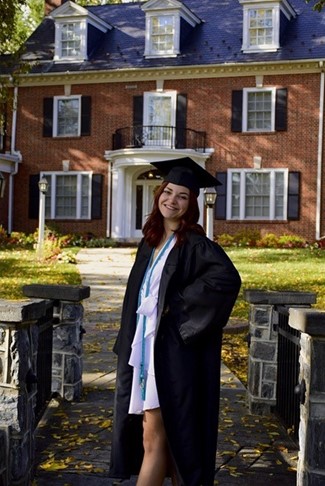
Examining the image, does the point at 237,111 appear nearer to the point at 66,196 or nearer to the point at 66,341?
the point at 66,196

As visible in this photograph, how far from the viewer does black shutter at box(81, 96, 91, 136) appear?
26625mm

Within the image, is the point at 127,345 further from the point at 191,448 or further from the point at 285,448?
the point at 285,448

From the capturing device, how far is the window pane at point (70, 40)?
2734 cm

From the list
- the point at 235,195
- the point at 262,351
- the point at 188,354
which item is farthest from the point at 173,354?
the point at 235,195

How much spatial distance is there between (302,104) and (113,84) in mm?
6478

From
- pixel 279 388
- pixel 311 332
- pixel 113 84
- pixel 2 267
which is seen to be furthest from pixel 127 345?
pixel 113 84

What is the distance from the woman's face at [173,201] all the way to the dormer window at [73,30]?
79.0 feet

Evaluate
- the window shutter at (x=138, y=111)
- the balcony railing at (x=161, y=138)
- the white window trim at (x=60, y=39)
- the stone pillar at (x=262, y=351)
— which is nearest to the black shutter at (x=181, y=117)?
the balcony railing at (x=161, y=138)

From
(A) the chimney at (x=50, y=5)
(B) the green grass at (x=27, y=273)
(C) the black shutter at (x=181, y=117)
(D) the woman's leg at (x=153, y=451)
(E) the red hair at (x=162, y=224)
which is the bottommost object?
(D) the woman's leg at (x=153, y=451)

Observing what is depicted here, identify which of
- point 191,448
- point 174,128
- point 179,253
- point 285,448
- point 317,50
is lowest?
point 285,448

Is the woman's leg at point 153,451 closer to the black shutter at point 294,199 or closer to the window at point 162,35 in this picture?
the black shutter at point 294,199

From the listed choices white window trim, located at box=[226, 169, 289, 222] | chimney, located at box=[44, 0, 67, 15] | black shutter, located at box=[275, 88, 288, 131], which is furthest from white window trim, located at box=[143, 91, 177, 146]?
chimney, located at box=[44, 0, 67, 15]

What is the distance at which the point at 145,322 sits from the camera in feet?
12.4

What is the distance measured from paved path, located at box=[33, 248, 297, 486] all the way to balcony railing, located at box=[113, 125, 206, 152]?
1782cm
